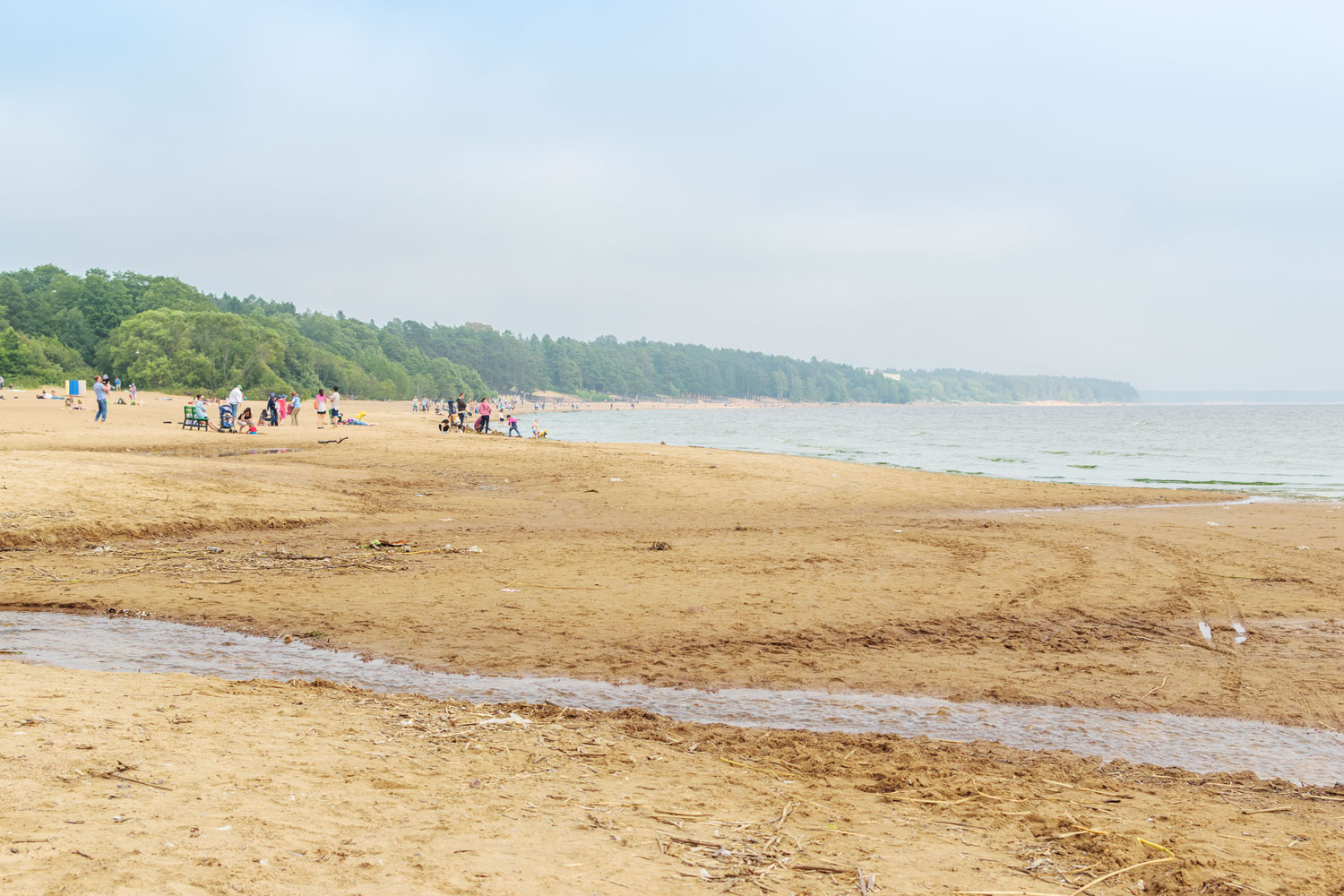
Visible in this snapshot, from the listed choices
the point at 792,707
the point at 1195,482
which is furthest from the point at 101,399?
the point at 1195,482

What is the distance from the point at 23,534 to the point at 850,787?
39.5 feet

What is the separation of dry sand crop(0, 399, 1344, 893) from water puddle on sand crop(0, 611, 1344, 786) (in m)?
0.33

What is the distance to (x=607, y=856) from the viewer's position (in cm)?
396

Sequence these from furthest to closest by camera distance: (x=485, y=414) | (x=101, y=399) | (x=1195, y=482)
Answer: (x=485, y=414), (x=101, y=399), (x=1195, y=482)

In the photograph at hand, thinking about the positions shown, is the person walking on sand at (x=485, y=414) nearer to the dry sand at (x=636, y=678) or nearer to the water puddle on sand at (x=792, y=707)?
the dry sand at (x=636, y=678)

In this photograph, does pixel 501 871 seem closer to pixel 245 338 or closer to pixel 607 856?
→ pixel 607 856

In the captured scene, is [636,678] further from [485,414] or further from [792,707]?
[485,414]

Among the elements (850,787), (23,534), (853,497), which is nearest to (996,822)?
(850,787)

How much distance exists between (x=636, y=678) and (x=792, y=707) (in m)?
1.40

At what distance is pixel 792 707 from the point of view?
7.02m

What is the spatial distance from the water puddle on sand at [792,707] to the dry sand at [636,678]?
13.1 inches

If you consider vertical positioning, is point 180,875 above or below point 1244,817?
above

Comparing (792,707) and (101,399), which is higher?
(101,399)

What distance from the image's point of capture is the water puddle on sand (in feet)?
20.4
